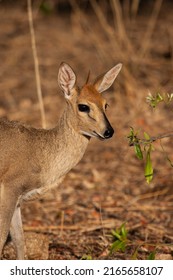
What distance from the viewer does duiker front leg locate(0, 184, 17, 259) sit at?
227 inches

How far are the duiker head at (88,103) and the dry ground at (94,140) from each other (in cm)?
94

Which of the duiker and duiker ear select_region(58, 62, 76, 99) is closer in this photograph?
the duiker

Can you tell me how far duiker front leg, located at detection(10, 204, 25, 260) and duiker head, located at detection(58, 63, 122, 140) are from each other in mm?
932

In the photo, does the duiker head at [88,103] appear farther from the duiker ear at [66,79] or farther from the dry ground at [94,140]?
the dry ground at [94,140]

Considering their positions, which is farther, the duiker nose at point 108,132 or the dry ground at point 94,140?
the dry ground at point 94,140

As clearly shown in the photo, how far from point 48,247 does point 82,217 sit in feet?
4.77

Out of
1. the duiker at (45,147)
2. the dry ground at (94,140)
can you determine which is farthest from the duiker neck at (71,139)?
the dry ground at (94,140)

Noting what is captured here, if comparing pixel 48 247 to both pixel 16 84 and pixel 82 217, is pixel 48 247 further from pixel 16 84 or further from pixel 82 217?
pixel 16 84

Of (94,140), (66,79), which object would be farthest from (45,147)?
(94,140)

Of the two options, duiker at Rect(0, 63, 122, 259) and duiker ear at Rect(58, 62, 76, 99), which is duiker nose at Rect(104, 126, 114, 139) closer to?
duiker at Rect(0, 63, 122, 259)

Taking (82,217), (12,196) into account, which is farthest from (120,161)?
(12,196)

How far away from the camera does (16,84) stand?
1235 cm

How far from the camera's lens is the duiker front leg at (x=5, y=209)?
5.75 metres

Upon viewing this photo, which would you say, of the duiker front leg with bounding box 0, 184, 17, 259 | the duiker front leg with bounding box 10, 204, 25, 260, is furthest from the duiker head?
the duiker front leg with bounding box 10, 204, 25, 260
